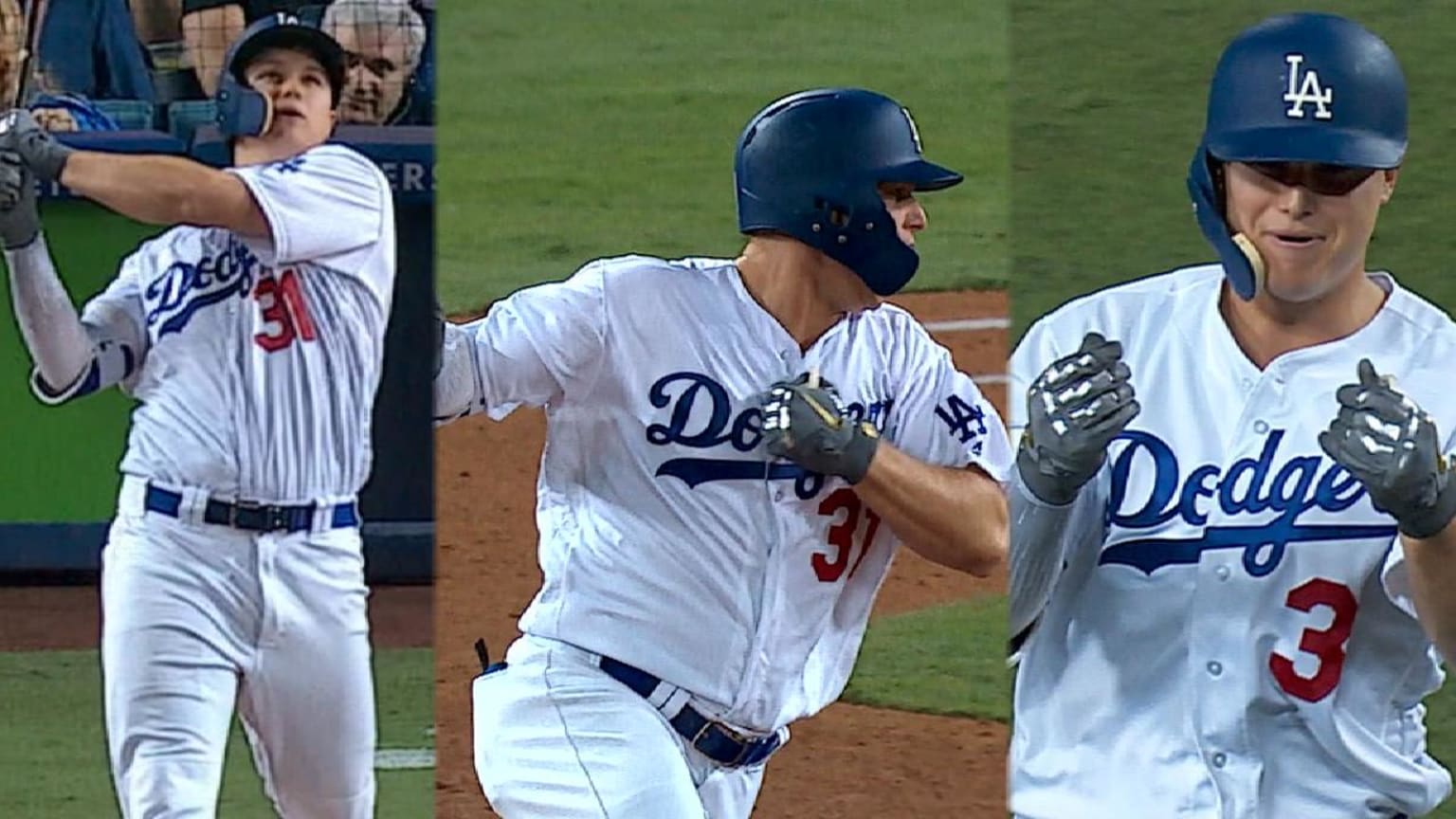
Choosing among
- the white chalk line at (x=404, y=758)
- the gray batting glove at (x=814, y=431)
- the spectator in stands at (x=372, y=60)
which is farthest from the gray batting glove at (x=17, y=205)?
the gray batting glove at (x=814, y=431)

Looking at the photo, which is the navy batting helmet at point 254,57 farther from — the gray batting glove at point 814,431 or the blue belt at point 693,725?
the blue belt at point 693,725

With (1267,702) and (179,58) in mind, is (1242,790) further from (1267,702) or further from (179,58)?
(179,58)

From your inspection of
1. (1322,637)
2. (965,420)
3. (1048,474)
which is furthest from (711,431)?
(1322,637)

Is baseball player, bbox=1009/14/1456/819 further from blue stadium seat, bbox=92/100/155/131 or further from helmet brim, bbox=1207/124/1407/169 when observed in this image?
blue stadium seat, bbox=92/100/155/131

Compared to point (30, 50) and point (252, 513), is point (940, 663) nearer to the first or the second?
point (252, 513)

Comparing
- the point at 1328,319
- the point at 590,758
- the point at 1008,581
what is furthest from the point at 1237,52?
the point at 590,758

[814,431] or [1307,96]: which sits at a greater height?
[1307,96]

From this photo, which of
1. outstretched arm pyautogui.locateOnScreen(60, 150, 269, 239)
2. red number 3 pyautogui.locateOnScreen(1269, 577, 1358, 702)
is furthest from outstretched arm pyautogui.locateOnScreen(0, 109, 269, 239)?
red number 3 pyautogui.locateOnScreen(1269, 577, 1358, 702)
